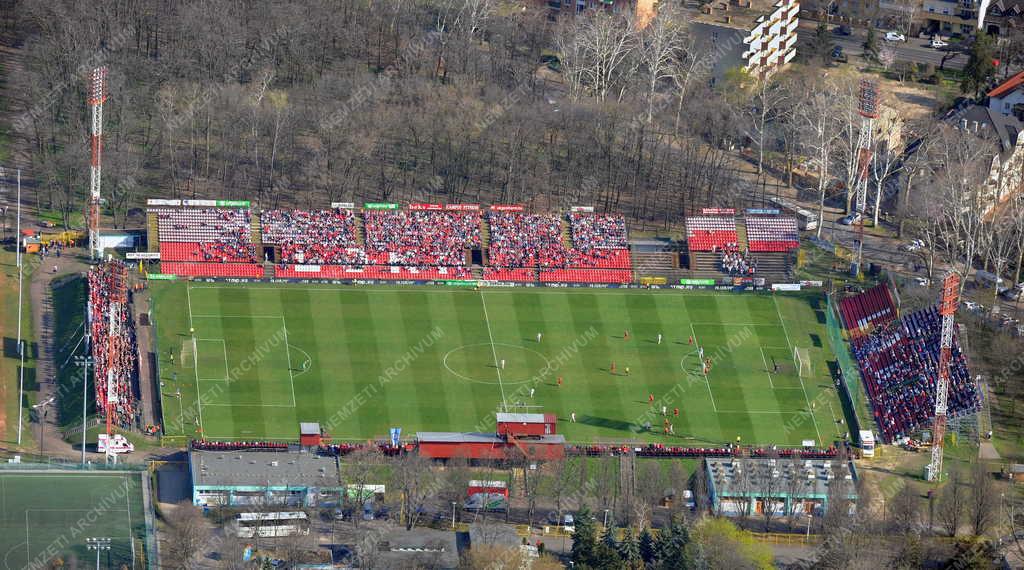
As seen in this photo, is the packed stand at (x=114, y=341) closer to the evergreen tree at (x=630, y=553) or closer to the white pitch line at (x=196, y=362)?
the white pitch line at (x=196, y=362)

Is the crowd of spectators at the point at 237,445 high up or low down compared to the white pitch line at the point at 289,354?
down

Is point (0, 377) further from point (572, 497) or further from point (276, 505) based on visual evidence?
point (572, 497)

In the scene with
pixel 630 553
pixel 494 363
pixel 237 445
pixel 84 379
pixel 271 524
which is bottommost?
pixel 630 553

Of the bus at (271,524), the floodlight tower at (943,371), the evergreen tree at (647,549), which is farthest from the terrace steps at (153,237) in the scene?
the floodlight tower at (943,371)

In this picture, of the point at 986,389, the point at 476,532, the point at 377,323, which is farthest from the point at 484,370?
the point at 986,389

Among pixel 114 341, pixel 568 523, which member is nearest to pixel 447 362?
pixel 568 523

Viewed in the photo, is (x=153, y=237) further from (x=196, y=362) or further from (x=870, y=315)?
(x=870, y=315)
